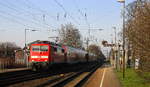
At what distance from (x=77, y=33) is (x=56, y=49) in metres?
53.2

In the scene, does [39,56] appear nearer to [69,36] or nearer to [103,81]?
[103,81]

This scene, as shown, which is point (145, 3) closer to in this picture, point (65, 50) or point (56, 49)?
point (56, 49)

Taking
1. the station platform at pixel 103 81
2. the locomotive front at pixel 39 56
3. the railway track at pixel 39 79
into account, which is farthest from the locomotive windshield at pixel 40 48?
the station platform at pixel 103 81

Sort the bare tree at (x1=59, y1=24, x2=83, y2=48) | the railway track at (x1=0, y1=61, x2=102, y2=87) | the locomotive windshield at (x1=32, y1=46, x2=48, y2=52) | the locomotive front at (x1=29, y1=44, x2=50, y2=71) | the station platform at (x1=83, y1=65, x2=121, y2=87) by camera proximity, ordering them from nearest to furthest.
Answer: the railway track at (x1=0, y1=61, x2=102, y2=87), the station platform at (x1=83, y1=65, x2=121, y2=87), the locomotive front at (x1=29, y1=44, x2=50, y2=71), the locomotive windshield at (x1=32, y1=46, x2=48, y2=52), the bare tree at (x1=59, y1=24, x2=83, y2=48)

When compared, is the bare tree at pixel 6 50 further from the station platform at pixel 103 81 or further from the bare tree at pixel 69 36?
the station platform at pixel 103 81

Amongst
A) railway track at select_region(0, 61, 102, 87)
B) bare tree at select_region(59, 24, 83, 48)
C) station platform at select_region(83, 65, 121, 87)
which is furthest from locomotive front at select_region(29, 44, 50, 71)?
bare tree at select_region(59, 24, 83, 48)

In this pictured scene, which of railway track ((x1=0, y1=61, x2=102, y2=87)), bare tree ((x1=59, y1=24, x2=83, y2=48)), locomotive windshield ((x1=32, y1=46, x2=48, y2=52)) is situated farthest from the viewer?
bare tree ((x1=59, y1=24, x2=83, y2=48))

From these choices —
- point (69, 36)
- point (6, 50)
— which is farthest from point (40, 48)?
point (6, 50)

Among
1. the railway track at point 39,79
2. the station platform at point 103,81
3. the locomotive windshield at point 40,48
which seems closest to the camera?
the railway track at point 39,79

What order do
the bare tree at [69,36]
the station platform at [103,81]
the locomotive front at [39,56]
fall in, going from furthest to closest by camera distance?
the bare tree at [69,36] → the locomotive front at [39,56] → the station platform at [103,81]

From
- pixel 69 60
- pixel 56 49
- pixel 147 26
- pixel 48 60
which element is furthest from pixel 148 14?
pixel 69 60

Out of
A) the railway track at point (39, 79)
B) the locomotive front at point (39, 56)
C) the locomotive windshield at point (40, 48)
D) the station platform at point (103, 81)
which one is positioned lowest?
the station platform at point (103, 81)

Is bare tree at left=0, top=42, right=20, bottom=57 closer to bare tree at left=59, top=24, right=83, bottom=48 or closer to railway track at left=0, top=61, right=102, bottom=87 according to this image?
bare tree at left=59, top=24, right=83, bottom=48

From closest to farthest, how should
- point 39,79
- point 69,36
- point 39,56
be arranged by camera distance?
point 39,79, point 39,56, point 69,36
